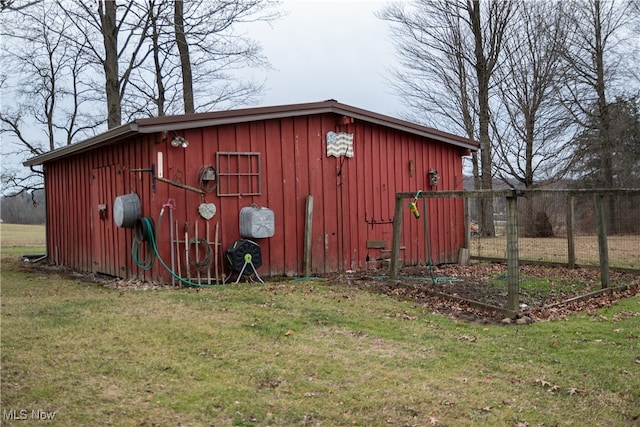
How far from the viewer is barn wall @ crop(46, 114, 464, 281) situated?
8.48 metres

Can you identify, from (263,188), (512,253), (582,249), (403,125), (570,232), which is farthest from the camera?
(403,125)

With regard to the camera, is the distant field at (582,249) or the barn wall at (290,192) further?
the distant field at (582,249)

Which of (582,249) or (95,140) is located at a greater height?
(95,140)

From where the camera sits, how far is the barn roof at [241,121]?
26.0ft

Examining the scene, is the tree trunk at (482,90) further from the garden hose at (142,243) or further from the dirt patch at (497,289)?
the garden hose at (142,243)

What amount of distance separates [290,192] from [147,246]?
2433mm

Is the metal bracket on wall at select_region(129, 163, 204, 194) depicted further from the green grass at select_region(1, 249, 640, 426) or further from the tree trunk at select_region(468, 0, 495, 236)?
the tree trunk at select_region(468, 0, 495, 236)

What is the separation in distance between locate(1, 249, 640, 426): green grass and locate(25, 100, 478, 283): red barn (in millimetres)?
1913

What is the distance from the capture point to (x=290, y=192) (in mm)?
9430

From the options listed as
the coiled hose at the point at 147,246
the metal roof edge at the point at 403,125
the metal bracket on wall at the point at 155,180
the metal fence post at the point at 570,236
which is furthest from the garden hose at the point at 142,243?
the metal fence post at the point at 570,236

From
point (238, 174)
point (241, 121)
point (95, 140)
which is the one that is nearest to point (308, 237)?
point (238, 174)

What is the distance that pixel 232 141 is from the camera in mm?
8844

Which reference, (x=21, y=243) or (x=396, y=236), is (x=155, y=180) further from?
(x=21, y=243)

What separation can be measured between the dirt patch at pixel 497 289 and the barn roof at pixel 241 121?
8.66 feet
